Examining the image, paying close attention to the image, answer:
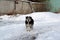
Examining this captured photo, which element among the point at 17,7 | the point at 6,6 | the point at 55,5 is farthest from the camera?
the point at 55,5

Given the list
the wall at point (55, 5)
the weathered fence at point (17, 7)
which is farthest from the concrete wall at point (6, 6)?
the wall at point (55, 5)

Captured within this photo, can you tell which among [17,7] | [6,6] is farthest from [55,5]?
[6,6]

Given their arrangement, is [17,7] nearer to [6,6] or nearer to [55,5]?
[6,6]

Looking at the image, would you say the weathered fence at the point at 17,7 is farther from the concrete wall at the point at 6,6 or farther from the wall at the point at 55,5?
the wall at the point at 55,5

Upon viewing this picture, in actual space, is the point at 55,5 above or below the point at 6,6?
below

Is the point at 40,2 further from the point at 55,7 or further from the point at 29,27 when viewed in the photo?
the point at 29,27

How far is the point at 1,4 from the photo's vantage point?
9.89m

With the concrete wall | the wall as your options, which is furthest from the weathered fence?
the wall

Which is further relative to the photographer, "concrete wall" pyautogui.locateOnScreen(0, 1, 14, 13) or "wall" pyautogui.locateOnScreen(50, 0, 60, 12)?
"wall" pyautogui.locateOnScreen(50, 0, 60, 12)

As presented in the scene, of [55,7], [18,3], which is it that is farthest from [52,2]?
[18,3]

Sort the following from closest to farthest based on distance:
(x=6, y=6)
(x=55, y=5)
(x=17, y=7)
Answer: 1. (x=6, y=6)
2. (x=17, y=7)
3. (x=55, y=5)

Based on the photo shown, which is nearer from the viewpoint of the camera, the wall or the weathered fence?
the weathered fence

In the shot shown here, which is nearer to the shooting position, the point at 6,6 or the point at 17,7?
the point at 6,6

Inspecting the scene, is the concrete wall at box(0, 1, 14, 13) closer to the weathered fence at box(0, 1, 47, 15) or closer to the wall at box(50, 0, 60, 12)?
the weathered fence at box(0, 1, 47, 15)
